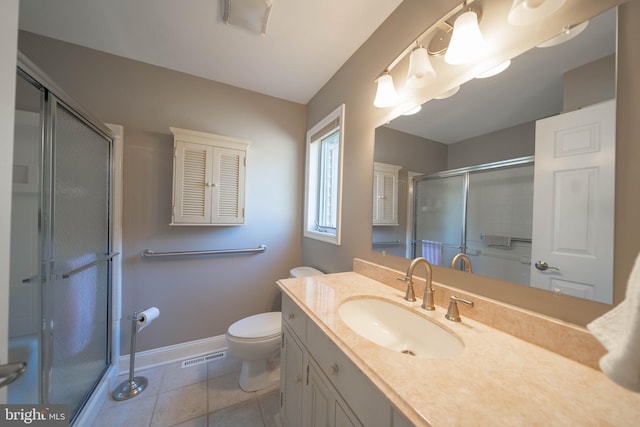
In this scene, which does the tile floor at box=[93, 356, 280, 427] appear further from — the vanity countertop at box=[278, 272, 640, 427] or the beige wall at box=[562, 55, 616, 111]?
the beige wall at box=[562, 55, 616, 111]

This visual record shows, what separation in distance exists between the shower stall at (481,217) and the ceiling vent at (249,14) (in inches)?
52.6

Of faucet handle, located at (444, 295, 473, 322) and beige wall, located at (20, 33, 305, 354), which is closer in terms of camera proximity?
faucet handle, located at (444, 295, 473, 322)

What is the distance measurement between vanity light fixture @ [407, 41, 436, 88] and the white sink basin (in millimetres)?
1069

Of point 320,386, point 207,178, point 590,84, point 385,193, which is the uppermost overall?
point 590,84

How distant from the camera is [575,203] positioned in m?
0.63

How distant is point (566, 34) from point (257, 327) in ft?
6.67

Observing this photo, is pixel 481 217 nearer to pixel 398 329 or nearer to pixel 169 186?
pixel 398 329

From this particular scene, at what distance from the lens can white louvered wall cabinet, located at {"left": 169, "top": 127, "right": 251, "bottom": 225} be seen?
167cm

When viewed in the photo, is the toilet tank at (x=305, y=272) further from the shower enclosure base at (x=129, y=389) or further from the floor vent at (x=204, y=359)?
the shower enclosure base at (x=129, y=389)

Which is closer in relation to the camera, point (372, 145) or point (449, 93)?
point (449, 93)

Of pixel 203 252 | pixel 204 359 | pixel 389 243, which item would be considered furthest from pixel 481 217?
pixel 204 359

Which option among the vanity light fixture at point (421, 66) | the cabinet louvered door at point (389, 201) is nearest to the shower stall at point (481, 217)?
the cabinet louvered door at point (389, 201)

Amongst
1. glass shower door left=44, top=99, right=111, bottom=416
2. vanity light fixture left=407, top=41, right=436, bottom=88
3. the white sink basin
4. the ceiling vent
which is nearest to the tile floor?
glass shower door left=44, top=99, right=111, bottom=416

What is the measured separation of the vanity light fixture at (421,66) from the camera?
3.19 ft
